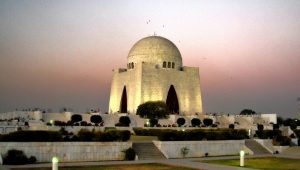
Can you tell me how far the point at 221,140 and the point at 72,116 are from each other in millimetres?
19698

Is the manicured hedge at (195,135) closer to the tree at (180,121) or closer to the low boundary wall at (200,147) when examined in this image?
the low boundary wall at (200,147)

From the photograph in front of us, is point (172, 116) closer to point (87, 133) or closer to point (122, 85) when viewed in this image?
point (122, 85)

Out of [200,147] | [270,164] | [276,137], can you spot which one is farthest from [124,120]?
[270,164]

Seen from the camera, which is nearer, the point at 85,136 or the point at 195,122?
the point at 85,136

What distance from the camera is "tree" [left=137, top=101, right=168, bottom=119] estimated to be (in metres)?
44.5

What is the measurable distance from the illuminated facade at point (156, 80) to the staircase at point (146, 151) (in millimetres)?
29076

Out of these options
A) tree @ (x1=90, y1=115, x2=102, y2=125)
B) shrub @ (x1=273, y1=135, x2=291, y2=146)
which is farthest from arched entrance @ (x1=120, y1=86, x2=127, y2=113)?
shrub @ (x1=273, y1=135, x2=291, y2=146)

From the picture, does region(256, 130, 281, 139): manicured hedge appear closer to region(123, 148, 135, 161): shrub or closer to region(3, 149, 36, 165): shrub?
region(123, 148, 135, 161): shrub

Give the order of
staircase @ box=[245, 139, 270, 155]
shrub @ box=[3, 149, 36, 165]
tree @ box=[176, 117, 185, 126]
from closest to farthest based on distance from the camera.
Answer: shrub @ box=[3, 149, 36, 165] → staircase @ box=[245, 139, 270, 155] → tree @ box=[176, 117, 185, 126]

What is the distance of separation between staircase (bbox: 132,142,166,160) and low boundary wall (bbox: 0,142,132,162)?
75 cm

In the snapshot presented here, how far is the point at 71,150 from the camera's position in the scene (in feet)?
63.4

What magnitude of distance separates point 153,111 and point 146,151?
23.1 metres

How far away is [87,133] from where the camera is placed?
20469 mm

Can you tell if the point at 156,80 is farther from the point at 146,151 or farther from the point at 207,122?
the point at 146,151
